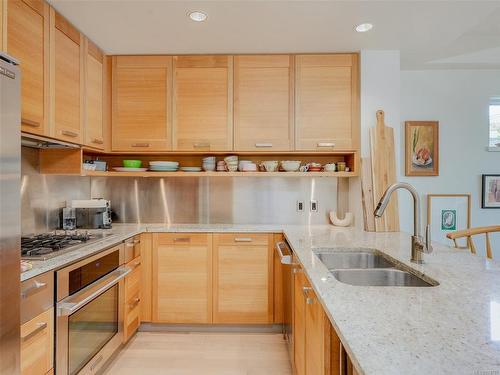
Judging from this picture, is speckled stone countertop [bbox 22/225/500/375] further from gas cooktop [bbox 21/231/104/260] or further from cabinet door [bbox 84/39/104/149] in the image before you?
cabinet door [bbox 84/39/104/149]

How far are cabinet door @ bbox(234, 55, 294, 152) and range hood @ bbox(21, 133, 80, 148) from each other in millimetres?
1319

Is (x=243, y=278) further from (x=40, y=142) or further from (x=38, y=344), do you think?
(x=40, y=142)

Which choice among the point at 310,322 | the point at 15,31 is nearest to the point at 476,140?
the point at 310,322

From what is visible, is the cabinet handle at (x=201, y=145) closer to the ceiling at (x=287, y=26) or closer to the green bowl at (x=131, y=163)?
the green bowl at (x=131, y=163)

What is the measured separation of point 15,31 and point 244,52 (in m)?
1.60

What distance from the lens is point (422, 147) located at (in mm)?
2998

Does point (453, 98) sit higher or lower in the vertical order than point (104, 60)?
lower

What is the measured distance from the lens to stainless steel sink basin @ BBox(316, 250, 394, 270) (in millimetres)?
1736

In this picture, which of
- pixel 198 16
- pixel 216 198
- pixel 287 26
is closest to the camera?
pixel 198 16

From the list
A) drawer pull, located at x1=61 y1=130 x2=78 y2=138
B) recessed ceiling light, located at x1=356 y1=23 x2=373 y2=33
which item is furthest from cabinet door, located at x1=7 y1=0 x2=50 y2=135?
recessed ceiling light, located at x1=356 y1=23 x2=373 y2=33

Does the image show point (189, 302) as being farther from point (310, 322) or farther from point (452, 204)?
point (452, 204)

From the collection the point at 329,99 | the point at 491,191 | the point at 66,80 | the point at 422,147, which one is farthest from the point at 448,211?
the point at 66,80

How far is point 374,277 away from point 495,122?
2763 mm

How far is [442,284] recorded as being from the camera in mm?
1090
